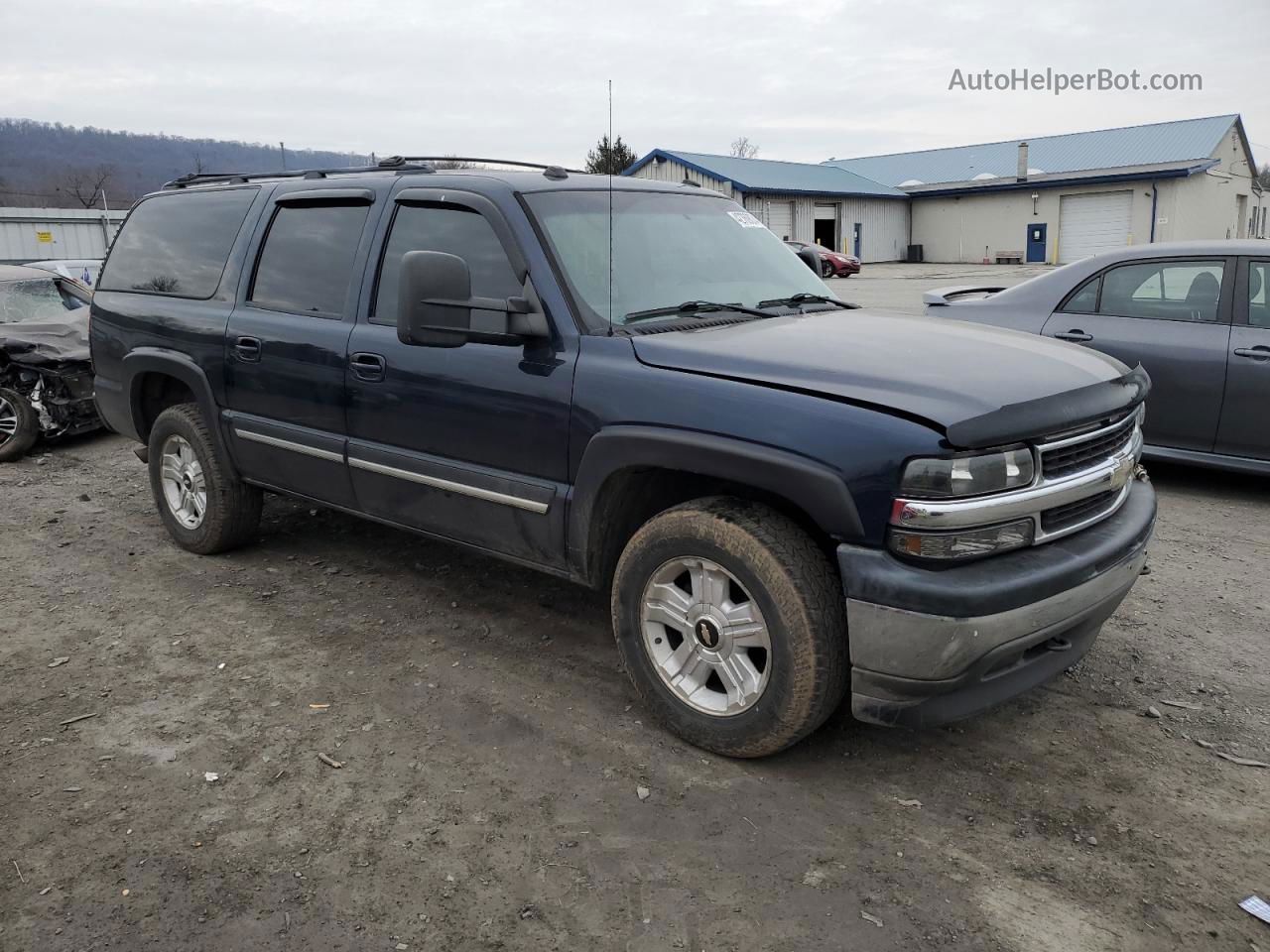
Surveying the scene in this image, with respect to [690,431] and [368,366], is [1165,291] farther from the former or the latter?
[368,366]

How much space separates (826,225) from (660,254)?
43.6 meters

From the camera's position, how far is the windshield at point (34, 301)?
360 inches

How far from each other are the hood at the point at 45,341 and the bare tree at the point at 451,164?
223 inches

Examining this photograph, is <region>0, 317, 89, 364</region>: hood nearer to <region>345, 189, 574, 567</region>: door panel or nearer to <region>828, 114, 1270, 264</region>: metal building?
<region>345, 189, 574, 567</region>: door panel

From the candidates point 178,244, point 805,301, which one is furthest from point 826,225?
point 805,301

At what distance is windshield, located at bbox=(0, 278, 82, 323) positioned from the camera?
913 centimetres

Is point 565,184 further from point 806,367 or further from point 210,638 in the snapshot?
point 210,638

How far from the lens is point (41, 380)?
870 centimetres

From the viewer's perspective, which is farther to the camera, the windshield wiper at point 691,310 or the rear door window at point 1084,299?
the rear door window at point 1084,299

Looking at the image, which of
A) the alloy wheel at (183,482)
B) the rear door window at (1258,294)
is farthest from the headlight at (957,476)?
the rear door window at (1258,294)

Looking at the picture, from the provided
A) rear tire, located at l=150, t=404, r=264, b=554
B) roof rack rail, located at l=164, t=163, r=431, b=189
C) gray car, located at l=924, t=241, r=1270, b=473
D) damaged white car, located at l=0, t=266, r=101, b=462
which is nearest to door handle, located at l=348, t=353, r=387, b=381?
roof rack rail, located at l=164, t=163, r=431, b=189

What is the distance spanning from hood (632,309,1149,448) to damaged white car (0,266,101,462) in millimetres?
7206

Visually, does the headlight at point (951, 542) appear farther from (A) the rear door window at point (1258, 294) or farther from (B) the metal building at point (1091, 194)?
(B) the metal building at point (1091, 194)

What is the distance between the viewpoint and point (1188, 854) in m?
2.83
